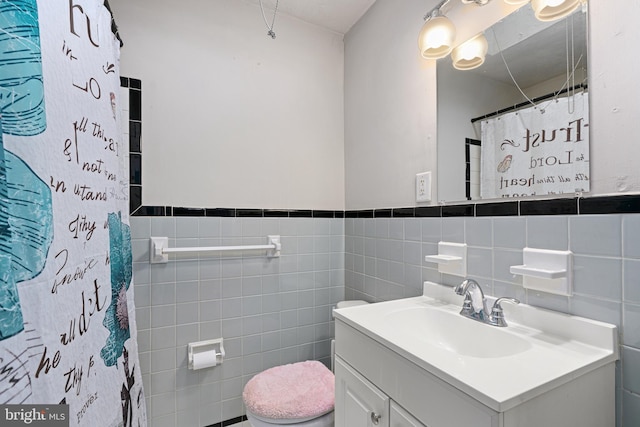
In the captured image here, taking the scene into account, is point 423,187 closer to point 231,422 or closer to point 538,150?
point 538,150

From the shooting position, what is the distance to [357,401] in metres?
0.91

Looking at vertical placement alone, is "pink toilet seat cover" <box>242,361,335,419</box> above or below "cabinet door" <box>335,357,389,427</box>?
below

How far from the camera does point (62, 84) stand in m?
0.64

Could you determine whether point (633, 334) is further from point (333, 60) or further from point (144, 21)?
point (144, 21)

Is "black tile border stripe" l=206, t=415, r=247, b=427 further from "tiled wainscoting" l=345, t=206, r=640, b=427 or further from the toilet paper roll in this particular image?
"tiled wainscoting" l=345, t=206, r=640, b=427

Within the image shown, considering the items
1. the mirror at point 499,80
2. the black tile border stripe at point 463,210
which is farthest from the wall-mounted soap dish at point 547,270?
the mirror at point 499,80

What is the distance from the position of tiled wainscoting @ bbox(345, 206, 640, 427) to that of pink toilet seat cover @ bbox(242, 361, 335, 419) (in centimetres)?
51

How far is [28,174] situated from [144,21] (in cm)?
124

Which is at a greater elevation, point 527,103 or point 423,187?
point 527,103

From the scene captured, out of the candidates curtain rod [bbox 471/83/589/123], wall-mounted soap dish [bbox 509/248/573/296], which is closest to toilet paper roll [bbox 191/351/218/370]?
wall-mounted soap dish [bbox 509/248/573/296]

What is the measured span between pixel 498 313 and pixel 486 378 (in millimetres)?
388

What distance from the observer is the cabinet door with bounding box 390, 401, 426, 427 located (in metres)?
0.70

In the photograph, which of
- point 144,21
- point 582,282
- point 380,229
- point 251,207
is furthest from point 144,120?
point 582,282

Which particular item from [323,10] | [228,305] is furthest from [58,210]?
[323,10]
